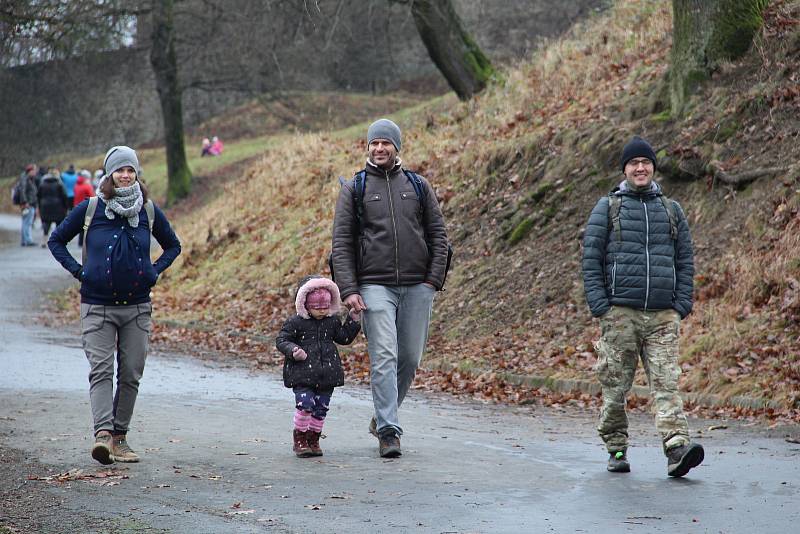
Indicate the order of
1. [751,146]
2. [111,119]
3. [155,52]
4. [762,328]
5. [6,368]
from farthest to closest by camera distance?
[111,119], [155,52], [751,146], [6,368], [762,328]

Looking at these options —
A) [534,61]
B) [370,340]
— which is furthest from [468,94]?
[370,340]

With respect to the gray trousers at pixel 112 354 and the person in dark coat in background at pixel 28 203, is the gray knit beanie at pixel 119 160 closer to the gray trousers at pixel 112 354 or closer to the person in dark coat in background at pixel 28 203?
the gray trousers at pixel 112 354

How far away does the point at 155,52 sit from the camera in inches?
1366

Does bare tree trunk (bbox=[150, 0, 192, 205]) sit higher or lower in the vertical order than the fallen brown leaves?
higher

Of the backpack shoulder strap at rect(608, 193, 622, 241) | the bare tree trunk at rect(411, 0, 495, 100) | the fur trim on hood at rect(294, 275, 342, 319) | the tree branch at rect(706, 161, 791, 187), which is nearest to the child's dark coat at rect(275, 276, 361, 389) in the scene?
the fur trim on hood at rect(294, 275, 342, 319)

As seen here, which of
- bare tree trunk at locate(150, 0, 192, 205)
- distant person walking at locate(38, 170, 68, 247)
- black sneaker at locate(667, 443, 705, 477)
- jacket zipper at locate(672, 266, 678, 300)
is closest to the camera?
black sneaker at locate(667, 443, 705, 477)

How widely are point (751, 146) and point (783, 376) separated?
187 inches

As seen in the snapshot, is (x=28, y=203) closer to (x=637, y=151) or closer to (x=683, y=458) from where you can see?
(x=637, y=151)

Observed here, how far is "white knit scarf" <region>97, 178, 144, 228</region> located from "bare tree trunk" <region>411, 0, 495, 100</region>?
54.8 ft

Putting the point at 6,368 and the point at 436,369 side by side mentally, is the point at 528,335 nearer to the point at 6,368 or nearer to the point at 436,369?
the point at 436,369

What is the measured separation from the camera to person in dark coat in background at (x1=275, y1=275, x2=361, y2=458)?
825 centimetres

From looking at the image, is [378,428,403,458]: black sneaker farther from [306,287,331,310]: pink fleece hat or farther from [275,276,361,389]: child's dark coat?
[306,287,331,310]: pink fleece hat

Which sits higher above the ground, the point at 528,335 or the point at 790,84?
the point at 790,84

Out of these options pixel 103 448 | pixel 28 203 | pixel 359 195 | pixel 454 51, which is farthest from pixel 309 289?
pixel 28 203
